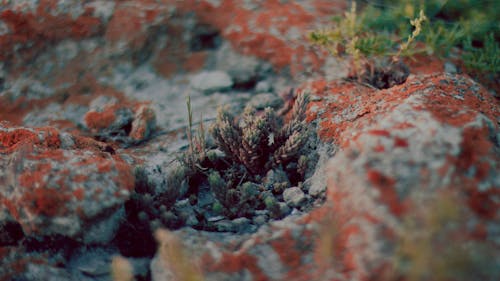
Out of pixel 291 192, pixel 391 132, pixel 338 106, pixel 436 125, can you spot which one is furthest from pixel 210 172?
pixel 436 125

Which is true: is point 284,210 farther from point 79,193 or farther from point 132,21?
point 132,21

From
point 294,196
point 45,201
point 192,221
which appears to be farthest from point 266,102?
point 45,201

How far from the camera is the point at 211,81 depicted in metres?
3.77

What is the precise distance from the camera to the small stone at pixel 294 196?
248cm

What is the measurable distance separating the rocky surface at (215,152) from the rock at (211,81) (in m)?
0.01

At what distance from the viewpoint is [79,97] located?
3.64 metres

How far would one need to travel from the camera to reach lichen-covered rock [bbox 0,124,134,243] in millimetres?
2148

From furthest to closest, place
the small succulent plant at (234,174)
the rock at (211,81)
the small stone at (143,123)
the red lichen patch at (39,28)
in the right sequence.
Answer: the red lichen patch at (39,28) → the rock at (211,81) → the small stone at (143,123) → the small succulent plant at (234,174)

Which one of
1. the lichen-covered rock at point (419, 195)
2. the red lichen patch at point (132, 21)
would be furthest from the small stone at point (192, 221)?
the red lichen patch at point (132, 21)

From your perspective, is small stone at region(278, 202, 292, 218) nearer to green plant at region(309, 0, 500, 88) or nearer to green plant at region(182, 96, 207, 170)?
green plant at region(182, 96, 207, 170)

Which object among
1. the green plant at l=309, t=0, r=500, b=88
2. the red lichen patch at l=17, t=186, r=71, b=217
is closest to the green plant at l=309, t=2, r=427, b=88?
the green plant at l=309, t=0, r=500, b=88

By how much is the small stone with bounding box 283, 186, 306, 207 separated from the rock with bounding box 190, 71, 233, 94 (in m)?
1.44

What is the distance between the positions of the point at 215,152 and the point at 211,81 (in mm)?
1064

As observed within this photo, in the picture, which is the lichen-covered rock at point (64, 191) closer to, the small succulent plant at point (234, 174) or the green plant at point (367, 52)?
the small succulent plant at point (234, 174)
